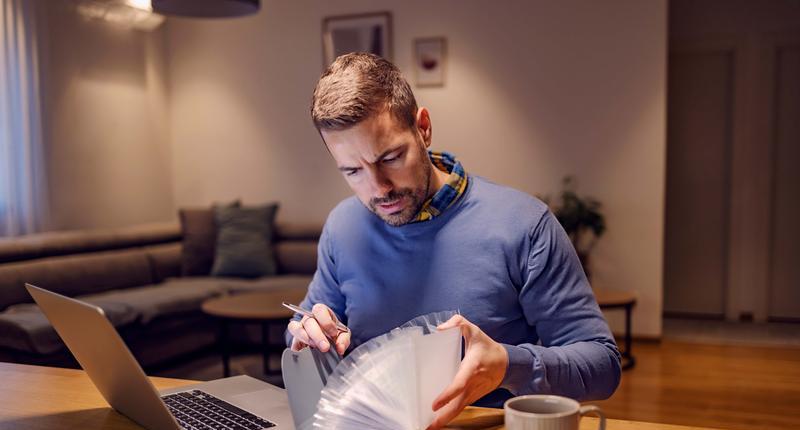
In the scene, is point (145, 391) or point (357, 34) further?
point (357, 34)

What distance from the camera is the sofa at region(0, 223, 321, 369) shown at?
3.48 meters

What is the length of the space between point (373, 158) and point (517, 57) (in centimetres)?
403

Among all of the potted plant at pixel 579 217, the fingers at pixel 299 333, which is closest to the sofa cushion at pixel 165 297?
the potted plant at pixel 579 217

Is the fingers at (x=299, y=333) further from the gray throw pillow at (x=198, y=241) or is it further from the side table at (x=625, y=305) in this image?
the gray throw pillow at (x=198, y=241)

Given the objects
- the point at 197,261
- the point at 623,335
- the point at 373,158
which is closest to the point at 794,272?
the point at 623,335

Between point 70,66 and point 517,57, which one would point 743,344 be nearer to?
point 517,57

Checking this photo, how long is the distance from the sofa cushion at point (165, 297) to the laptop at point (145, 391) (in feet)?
9.63

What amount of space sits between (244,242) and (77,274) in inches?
45.7

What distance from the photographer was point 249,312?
3.64 meters

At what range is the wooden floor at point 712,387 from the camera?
328cm

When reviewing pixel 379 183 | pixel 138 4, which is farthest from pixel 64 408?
pixel 138 4

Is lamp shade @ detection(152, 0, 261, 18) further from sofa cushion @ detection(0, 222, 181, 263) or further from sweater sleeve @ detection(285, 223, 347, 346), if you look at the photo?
sweater sleeve @ detection(285, 223, 347, 346)

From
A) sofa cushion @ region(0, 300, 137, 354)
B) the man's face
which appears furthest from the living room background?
the man's face

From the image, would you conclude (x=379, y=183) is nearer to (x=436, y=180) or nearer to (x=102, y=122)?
(x=436, y=180)
